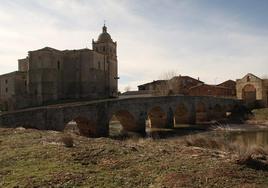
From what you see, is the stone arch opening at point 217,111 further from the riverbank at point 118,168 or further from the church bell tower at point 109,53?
the riverbank at point 118,168

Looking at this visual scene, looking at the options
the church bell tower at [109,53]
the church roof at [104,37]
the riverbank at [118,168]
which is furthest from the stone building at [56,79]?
the riverbank at [118,168]

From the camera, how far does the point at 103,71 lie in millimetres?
67438

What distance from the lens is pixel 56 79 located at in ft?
202

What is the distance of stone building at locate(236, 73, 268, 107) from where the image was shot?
57.9 meters

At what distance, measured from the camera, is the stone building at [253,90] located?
190ft

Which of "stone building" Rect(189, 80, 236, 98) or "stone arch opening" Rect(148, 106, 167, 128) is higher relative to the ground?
"stone building" Rect(189, 80, 236, 98)

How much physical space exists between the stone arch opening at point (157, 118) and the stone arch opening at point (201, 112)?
33.5ft

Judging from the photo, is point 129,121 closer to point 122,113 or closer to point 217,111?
point 122,113

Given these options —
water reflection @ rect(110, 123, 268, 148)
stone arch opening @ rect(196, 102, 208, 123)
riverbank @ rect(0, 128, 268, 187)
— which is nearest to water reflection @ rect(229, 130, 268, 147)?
water reflection @ rect(110, 123, 268, 148)

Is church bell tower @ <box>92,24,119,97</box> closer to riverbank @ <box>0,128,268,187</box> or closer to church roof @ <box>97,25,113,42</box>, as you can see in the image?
church roof @ <box>97,25,113,42</box>

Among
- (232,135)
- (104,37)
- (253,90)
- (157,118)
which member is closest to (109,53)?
(104,37)

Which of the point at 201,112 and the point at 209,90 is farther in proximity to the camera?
the point at 209,90

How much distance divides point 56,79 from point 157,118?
24.3 meters

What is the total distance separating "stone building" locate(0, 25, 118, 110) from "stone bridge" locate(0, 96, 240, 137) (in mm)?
19371
